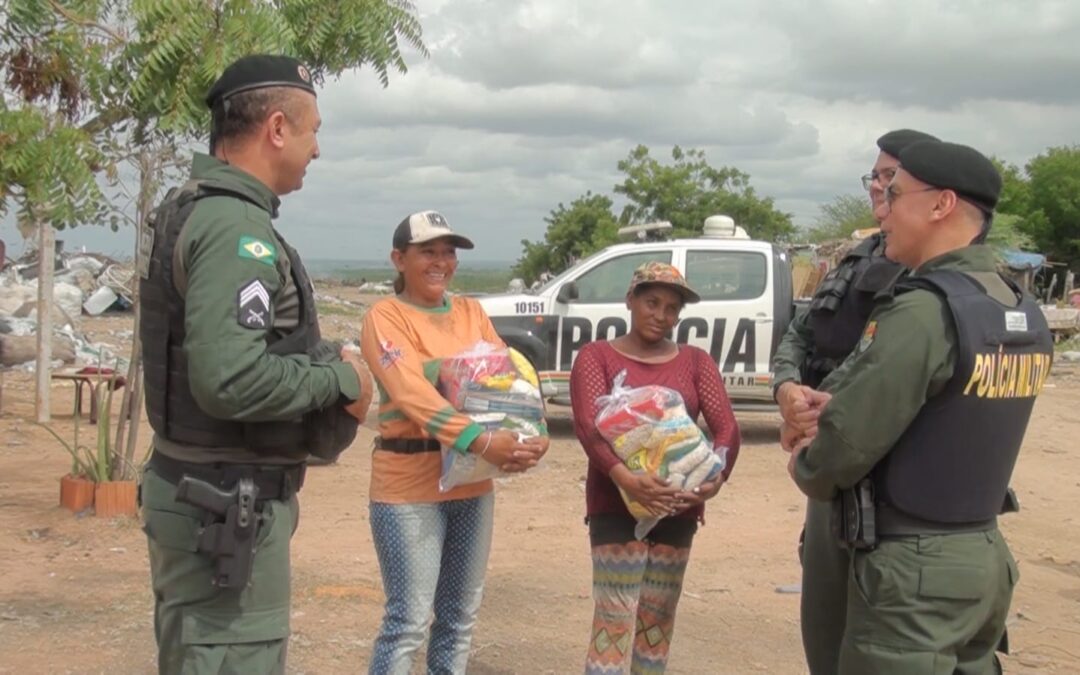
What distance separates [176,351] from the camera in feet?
8.92

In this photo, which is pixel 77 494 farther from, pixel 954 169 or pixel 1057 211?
pixel 1057 211

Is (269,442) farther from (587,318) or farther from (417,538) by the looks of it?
(587,318)

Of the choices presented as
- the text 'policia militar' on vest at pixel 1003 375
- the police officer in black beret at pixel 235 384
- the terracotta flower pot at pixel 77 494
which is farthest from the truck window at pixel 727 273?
the police officer in black beret at pixel 235 384

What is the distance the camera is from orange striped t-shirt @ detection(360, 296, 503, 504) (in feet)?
11.8

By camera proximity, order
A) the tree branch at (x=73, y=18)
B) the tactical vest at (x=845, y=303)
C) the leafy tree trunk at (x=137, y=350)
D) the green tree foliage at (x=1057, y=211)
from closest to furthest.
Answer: the tactical vest at (x=845, y=303), the tree branch at (x=73, y=18), the leafy tree trunk at (x=137, y=350), the green tree foliage at (x=1057, y=211)

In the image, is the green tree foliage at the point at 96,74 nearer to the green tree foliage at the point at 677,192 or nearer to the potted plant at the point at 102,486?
the potted plant at the point at 102,486

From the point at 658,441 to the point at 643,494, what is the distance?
19 centimetres

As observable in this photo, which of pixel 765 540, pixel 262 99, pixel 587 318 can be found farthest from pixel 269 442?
pixel 587 318

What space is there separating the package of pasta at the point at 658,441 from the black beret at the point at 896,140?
1.10 meters

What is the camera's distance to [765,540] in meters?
7.65

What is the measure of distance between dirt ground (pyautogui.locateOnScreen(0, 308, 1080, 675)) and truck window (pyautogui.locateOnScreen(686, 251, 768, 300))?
2.11 metres

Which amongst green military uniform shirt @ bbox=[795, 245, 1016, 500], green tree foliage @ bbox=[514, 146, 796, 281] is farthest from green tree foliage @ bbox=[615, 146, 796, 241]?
green military uniform shirt @ bbox=[795, 245, 1016, 500]

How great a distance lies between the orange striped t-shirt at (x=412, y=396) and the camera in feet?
11.8

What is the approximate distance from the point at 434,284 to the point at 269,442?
4.21 ft
